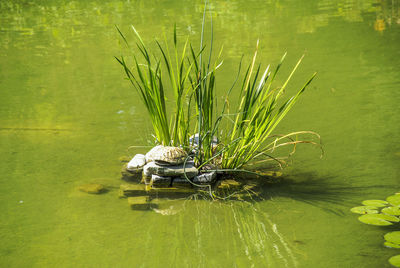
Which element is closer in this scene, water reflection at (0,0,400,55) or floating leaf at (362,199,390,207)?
floating leaf at (362,199,390,207)

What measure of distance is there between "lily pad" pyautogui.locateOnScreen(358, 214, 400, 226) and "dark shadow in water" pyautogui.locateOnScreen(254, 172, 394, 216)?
0.15 m

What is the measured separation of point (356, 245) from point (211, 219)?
0.75 meters

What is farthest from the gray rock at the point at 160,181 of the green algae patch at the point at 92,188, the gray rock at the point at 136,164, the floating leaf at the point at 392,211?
the floating leaf at the point at 392,211

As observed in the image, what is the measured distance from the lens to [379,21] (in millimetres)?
6672

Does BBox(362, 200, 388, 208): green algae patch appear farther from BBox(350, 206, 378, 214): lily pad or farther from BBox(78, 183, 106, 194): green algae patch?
BBox(78, 183, 106, 194): green algae patch

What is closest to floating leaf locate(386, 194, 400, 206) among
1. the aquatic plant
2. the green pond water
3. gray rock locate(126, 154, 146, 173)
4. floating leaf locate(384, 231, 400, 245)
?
the aquatic plant

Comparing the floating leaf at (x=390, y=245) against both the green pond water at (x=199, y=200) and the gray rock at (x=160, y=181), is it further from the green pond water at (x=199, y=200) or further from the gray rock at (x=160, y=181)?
Answer: the gray rock at (x=160, y=181)

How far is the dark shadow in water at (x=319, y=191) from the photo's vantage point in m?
2.85

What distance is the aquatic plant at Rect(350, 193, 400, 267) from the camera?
242 centimetres

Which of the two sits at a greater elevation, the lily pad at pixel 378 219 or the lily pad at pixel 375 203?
the lily pad at pixel 375 203

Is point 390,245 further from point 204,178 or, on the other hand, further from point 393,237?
point 204,178

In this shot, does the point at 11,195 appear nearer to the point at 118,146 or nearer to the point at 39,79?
the point at 118,146

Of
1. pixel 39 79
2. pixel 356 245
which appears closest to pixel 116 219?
pixel 356 245

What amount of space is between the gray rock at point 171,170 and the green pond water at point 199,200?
0.19 meters
